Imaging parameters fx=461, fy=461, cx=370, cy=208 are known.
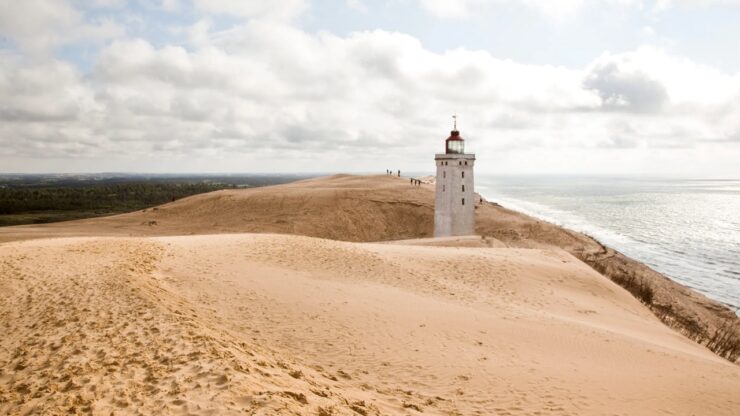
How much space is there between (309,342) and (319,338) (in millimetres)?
305

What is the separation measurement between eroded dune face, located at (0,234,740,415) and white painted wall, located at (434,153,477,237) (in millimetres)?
18124

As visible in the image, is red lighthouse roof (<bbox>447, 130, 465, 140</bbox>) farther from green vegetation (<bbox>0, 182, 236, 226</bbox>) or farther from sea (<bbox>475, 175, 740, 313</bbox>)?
green vegetation (<bbox>0, 182, 236, 226</bbox>)

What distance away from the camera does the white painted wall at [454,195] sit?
117 feet

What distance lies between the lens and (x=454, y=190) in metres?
36.5

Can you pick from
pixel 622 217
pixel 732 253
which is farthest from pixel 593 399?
pixel 622 217

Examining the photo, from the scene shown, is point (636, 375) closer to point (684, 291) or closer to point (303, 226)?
point (684, 291)

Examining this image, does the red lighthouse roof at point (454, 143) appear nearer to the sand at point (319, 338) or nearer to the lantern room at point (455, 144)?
the lantern room at point (455, 144)

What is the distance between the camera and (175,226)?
1639 inches

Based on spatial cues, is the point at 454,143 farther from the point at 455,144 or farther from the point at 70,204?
the point at 70,204

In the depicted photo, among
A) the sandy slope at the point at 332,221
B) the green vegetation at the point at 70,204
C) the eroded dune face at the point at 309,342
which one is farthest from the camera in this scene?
the green vegetation at the point at 70,204

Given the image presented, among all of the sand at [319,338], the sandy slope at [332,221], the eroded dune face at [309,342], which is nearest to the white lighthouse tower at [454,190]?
the sandy slope at [332,221]

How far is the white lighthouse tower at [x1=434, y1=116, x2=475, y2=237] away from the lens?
35500 millimetres

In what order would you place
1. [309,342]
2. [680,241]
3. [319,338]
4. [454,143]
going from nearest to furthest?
[309,342] → [319,338] → [454,143] → [680,241]

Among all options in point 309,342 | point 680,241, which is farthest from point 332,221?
point 680,241
